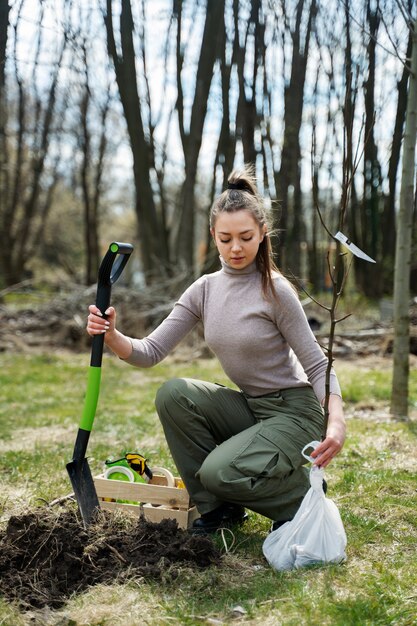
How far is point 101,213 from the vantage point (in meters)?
27.2

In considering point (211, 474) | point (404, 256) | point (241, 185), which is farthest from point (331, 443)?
point (404, 256)

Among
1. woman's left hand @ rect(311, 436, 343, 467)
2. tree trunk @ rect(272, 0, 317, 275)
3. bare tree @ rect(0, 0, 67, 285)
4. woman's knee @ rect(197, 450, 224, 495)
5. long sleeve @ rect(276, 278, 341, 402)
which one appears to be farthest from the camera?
bare tree @ rect(0, 0, 67, 285)

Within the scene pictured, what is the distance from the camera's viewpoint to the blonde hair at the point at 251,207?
2.85 metres

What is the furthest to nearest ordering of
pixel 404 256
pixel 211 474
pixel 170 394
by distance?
pixel 404 256 < pixel 170 394 < pixel 211 474

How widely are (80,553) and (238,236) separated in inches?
54.2

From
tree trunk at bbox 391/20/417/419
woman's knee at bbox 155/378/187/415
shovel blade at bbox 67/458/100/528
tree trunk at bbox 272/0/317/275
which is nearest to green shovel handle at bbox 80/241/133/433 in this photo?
shovel blade at bbox 67/458/100/528

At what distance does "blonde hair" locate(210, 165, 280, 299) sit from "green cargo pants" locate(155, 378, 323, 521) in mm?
492

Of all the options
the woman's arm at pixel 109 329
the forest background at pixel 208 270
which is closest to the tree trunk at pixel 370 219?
the forest background at pixel 208 270

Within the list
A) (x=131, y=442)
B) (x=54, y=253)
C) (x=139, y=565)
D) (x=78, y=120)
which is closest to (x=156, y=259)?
(x=131, y=442)

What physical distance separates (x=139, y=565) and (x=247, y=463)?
556mm

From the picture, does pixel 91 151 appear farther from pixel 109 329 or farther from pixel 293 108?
pixel 109 329

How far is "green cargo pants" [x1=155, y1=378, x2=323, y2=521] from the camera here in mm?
2670

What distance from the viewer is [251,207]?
2.85m

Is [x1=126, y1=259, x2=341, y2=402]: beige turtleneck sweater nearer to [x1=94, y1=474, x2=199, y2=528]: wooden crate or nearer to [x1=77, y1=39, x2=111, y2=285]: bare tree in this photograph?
[x1=94, y1=474, x2=199, y2=528]: wooden crate
